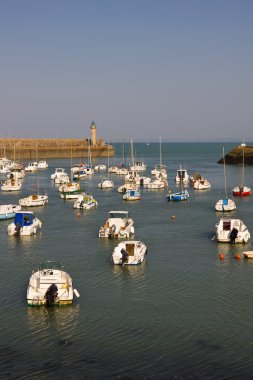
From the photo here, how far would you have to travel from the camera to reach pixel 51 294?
2664 cm

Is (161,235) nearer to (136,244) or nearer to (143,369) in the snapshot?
(136,244)

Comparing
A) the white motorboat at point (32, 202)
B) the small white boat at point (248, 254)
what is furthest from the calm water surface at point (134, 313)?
the white motorboat at point (32, 202)

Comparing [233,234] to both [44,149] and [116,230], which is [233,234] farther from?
[44,149]

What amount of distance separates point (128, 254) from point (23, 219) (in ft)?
47.0

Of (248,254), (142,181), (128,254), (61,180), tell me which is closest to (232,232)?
(248,254)

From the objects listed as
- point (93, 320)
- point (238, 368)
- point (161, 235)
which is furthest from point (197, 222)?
point (238, 368)

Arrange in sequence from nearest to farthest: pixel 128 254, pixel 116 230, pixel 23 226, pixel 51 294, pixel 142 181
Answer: pixel 51 294
pixel 128 254
pixel 116 230
pixel 23 226
pixel 142 181

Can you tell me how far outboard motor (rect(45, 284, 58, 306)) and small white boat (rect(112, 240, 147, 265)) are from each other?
887 cm

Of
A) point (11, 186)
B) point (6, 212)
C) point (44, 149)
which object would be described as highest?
point (44, 149)

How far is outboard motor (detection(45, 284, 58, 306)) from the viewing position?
26.6 metres

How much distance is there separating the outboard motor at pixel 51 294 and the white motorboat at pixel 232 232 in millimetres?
18260

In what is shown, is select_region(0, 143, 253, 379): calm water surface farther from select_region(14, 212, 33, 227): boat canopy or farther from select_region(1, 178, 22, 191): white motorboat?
select_region(1, 178, 22, 191): white motorboat

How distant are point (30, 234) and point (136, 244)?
13353 millimetres

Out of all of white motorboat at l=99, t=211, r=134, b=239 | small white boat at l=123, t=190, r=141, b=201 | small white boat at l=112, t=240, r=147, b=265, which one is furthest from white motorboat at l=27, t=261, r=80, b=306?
small white boat at l=123, t=190, r=141, b=201
